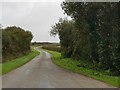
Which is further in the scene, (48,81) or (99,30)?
(99,30)

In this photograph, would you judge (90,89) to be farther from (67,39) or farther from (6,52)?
(67,39)

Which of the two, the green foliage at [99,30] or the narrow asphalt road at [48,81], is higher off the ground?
the green foliage at [99,30]

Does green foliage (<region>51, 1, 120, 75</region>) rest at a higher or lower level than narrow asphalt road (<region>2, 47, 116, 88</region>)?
higher

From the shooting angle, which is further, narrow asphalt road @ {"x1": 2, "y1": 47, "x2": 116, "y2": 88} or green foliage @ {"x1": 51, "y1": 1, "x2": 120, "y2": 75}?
green foliage @ {"x1": 51, "y1": 1, "x2": 120, "y2": 75}

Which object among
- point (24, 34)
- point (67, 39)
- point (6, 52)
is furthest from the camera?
point (24, 34)

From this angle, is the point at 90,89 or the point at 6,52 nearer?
the point at 90,89

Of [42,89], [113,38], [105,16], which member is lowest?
[42,89]

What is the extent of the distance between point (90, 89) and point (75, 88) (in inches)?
33.9

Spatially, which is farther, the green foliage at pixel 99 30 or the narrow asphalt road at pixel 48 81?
the green foliage at pixel 99 30

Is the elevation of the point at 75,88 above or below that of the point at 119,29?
below

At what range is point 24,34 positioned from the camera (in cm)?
8206

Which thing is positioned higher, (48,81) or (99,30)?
(99,30)

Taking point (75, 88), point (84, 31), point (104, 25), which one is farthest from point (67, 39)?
point (75, 88)

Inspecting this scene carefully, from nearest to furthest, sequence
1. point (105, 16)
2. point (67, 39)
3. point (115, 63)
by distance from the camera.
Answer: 1. point (115, 63)
2. point (105, 16)
3. point (67, 39)
